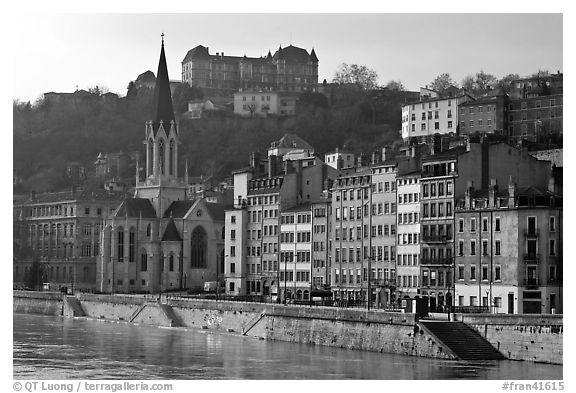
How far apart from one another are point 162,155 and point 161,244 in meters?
9.17

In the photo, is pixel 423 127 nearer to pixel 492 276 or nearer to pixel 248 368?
pixel 492 276

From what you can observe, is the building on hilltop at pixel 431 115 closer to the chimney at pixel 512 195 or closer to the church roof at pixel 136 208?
the church roof at pixel 136 208

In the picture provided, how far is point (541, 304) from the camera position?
71.4 meters

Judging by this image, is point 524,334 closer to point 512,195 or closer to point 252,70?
point 512,195

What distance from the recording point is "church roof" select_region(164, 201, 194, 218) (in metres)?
125

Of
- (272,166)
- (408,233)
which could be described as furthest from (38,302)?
(408,233)

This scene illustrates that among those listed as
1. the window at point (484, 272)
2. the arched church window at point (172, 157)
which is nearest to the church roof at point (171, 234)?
the arched church window at point (172, 157)

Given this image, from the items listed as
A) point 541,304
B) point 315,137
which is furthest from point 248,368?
point 315,137

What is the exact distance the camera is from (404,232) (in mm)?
83875

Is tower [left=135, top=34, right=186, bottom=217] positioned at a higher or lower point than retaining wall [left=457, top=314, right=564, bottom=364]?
higher

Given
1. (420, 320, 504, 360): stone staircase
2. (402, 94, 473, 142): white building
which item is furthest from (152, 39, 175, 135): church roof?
(420, 320, 504, 360): stone staircase

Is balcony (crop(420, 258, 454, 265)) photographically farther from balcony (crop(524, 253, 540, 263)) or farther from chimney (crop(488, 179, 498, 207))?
balcony (crop(524, 253, 540, 263))

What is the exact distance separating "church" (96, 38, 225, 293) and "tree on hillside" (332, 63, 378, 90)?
47.1m

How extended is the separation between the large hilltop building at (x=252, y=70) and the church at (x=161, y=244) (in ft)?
200
